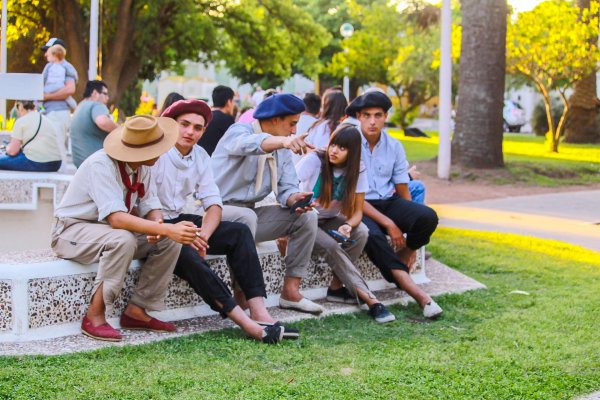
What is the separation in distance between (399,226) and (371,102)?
0.93 m

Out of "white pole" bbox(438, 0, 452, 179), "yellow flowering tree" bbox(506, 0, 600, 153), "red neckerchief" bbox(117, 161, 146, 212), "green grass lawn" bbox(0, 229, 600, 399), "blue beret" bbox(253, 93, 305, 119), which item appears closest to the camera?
"green grass lawn" bbox(0, 229, 600, 399)

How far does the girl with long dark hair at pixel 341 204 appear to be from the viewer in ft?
21.4

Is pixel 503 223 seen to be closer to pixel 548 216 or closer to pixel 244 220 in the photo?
pixel 548 216

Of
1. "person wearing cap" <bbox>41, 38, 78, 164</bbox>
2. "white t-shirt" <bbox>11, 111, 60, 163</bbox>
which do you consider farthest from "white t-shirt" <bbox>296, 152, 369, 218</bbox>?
"person wearing cap" <bbox>41, 38, 78, 164</bbox>

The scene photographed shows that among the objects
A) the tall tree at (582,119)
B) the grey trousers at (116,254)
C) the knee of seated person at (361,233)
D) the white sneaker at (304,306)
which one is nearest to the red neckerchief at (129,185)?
the grey trousers at (116,254)

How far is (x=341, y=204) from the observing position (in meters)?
6.65

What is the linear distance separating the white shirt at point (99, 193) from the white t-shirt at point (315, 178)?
1.36 m

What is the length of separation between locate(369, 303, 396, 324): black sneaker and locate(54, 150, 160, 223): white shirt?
5.31ft

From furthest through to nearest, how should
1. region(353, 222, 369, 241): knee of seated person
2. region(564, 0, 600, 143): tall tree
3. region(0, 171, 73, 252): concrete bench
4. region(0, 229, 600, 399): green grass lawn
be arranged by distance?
1. region(564, 0, 600, 143): tall tree
2. region(0, 171, 73, 252): concrete bench
3. region(353, 222, 369, 241): knee of seated person
4. region(0, 229, 600, 399): green grass lawn

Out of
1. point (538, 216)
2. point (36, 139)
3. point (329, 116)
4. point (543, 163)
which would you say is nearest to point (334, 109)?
point (329, 116)

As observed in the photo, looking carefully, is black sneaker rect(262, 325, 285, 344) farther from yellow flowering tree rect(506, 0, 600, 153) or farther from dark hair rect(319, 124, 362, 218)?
yellow flowering tree rect(506, 0, 600, 153)

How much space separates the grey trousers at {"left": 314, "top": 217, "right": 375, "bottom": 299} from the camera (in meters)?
6.50

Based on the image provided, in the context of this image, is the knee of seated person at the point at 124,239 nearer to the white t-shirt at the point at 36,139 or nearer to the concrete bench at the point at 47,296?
the concrete bench at the point at 47,296

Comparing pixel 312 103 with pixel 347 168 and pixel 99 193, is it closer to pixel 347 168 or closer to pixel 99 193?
pixel 347 168
